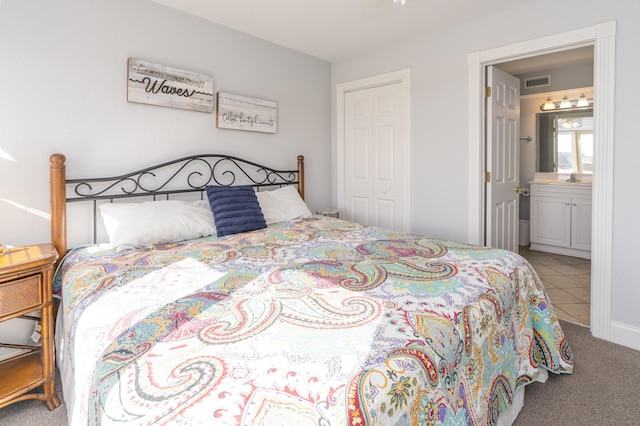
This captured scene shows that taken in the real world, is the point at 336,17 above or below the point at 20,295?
above

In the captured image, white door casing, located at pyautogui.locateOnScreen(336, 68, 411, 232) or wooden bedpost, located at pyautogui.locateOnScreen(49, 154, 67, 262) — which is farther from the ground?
white door casing, located at pyautogui.locateOnScreen(336, 68, 411, 232)

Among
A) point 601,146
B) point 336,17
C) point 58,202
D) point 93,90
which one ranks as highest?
point 336,17

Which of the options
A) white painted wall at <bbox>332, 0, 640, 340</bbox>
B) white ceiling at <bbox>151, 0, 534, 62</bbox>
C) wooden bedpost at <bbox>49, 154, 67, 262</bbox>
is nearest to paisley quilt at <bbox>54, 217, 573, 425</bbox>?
wooden bedpost at <bbox>49, 154, 67, 262</bbox>

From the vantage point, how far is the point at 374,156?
12.5 ft

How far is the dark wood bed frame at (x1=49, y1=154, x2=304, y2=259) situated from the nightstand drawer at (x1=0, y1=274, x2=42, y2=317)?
0.49 meters

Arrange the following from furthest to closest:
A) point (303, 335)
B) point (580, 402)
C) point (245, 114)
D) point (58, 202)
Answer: point (245, 114)
point (58, 202)
point (580, 402)
point (303, 335)

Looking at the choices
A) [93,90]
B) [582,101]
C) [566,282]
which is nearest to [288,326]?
[93,90]

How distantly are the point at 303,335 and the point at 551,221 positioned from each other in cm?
481

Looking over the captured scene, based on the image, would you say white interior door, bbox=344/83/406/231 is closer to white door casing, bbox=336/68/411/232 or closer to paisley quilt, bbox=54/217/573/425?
white door casing, bbox=336/68/411/232

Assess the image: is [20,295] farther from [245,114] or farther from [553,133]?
[553,133]

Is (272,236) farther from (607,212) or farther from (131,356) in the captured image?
(607,212)

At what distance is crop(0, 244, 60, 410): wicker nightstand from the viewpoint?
161 cm

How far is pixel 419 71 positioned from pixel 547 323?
7.97 feet

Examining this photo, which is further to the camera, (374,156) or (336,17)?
(374,156)
